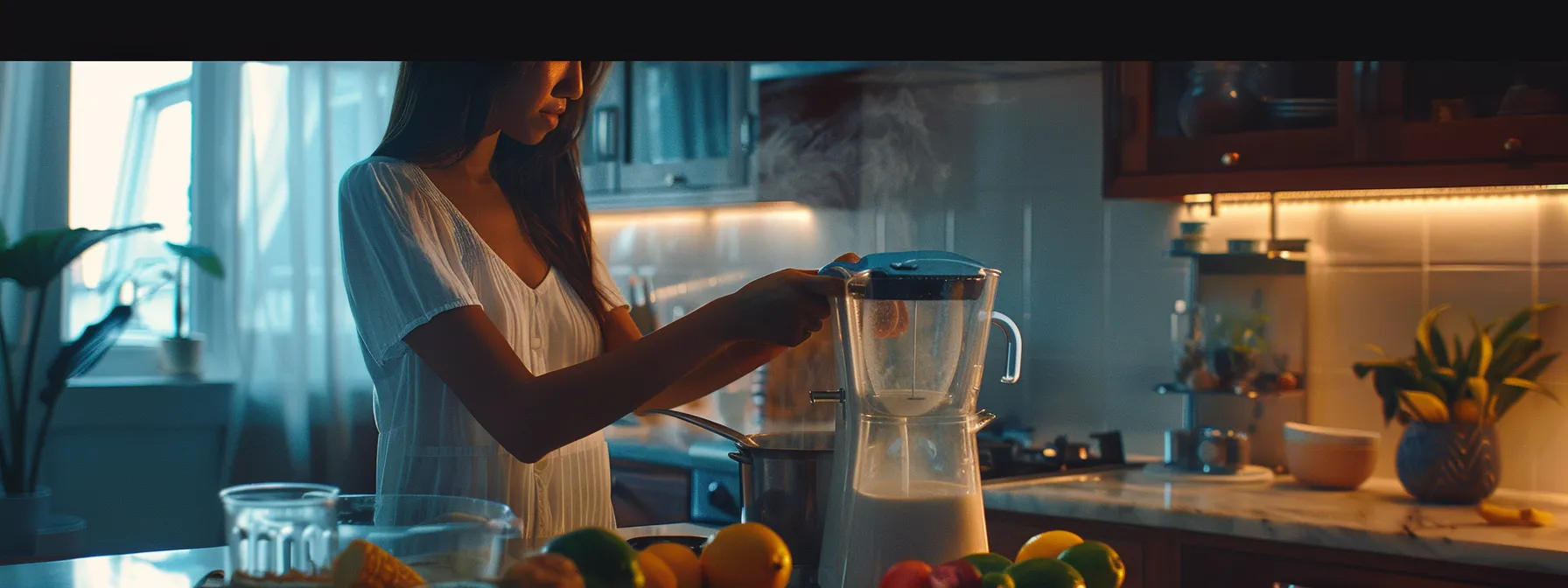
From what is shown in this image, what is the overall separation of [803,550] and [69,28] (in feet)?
2.97

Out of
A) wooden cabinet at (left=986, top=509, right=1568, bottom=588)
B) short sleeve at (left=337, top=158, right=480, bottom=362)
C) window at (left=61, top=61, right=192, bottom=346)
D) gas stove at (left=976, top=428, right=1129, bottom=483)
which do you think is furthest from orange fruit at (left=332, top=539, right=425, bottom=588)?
window at (left=61, top=61, right=192, bottom=346)

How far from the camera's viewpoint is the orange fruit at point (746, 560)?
841 mm

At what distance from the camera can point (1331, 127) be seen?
83.7 inches

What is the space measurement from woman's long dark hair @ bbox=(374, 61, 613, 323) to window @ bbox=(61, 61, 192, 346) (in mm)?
1948

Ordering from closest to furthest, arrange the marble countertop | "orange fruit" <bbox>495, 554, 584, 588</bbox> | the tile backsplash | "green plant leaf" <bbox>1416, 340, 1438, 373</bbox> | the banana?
"orange fruit" <bbox>495, 554, 584, 588</bbox>
the marble countertop
the banana
"green plant leaf" <bbox>1416, 340, 1438, 373</bbox>
the tile backsplash

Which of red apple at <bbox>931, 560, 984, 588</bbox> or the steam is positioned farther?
the steam

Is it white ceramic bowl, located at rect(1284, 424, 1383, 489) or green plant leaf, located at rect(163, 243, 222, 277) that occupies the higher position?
green plant leaf, located at rect(163, 243, 222, 277)

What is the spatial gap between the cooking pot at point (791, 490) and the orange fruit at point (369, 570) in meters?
0.31

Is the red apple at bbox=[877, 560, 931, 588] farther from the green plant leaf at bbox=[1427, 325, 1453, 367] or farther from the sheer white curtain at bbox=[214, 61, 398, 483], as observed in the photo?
the sheer white curtain at bbox=[214, 61, 398, 483]

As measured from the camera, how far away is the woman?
106 cm

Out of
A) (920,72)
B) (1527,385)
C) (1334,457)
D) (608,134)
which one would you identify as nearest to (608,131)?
(608,134)

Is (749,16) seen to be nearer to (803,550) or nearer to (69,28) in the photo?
(69,28)

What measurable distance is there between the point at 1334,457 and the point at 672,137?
5.40 feet

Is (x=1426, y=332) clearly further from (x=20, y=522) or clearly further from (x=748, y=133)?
(x=20, y=522)
